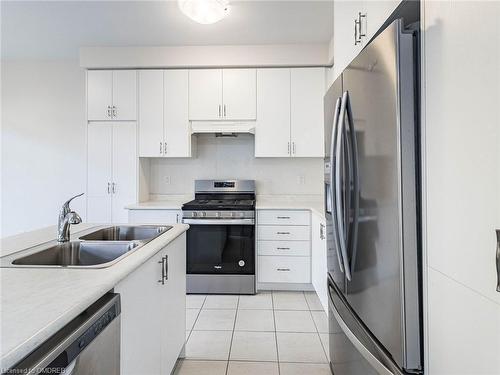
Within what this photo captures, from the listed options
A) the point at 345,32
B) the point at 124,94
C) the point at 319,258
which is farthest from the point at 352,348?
the point at 124,94

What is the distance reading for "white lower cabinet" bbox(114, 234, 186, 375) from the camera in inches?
46.7

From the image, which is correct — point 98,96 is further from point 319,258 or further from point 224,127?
point 319,258

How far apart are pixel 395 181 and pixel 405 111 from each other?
8.3 inches

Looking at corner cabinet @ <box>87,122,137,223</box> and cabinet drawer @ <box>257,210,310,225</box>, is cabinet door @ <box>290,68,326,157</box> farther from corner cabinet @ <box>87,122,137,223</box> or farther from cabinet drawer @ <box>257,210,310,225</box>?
corner cabinet @ <box>87,122,137,223</box>

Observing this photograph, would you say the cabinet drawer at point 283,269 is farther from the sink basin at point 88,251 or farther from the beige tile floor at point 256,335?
the sink basin at point 88,251

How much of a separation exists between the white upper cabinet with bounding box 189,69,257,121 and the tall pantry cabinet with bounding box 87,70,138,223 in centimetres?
69

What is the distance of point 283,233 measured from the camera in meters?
3.37

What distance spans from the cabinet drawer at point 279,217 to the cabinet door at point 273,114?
0.66 m

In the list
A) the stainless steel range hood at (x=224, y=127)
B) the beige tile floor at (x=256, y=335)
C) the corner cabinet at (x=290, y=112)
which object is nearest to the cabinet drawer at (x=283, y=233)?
the beige tile floor at (x=256, y=335)

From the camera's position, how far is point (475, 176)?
2.34 ft

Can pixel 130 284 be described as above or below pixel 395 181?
below

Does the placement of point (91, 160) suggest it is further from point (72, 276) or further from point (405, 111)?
point (405, 111)

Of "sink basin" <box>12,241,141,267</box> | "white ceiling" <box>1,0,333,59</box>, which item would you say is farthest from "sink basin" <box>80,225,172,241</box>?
"white ceiling" <box>1,0,333,59</box>

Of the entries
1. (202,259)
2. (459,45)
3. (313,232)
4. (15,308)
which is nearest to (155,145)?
(202,259)
